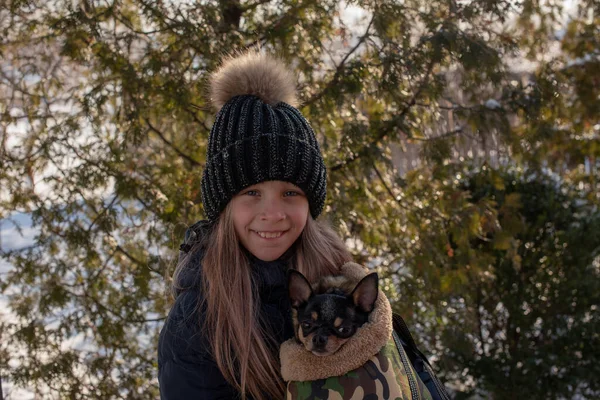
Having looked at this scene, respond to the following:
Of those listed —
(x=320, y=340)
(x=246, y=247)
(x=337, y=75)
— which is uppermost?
(x=337, y=75)

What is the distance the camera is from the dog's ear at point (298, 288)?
5.93 feet

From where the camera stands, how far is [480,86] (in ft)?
12.3

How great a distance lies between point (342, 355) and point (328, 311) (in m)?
0.12

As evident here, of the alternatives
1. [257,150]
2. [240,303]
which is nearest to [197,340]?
[240,303]

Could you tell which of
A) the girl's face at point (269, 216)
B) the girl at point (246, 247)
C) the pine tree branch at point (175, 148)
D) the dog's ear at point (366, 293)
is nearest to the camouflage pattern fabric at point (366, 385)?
the dog's ear at point (366, 293)

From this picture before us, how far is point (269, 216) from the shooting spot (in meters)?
2.00

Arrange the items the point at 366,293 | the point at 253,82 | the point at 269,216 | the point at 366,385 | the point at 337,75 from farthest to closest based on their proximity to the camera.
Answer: the point at 337,75
the point at 253,82
the point at 269,216
the point at 366,293
the point at 366,385

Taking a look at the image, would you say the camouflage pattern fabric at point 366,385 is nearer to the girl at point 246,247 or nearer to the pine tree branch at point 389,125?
the girl at point 246,247

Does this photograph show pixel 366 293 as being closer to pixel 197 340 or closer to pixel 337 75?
pixel 197 340

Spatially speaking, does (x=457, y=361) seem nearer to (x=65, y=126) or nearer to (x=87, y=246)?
(x=87, y=246)

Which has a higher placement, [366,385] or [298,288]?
[298,288]

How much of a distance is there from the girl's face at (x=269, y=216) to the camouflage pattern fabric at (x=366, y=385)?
47cm

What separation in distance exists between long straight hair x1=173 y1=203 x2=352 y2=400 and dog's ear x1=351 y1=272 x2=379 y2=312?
31 cm

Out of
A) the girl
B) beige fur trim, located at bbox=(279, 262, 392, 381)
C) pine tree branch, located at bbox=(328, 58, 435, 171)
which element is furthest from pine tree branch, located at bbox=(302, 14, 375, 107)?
beige fur trim, located at bbox=(279, 262, 392, 381)
